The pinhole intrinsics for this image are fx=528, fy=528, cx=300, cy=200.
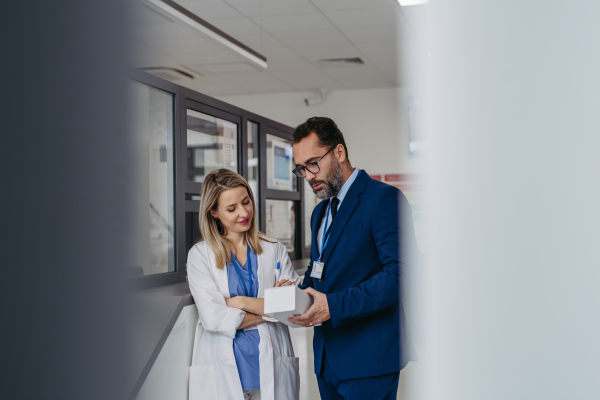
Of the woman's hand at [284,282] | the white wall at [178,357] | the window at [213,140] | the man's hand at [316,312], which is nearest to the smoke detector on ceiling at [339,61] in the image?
the window at [213,140]

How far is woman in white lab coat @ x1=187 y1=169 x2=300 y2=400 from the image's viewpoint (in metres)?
1.69

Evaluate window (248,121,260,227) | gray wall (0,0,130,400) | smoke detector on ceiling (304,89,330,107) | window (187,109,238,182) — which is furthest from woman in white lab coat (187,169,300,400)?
smoke detector on ceiling (304,89,330,107)

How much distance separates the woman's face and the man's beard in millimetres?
349

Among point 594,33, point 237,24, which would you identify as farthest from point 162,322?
point 237,24

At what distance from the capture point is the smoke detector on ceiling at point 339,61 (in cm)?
656

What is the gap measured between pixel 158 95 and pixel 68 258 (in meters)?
2.00

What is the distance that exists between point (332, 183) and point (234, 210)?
43 centimetres

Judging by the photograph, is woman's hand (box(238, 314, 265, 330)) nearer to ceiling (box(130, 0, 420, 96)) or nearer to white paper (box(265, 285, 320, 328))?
white paper (box(265, 285, 320, 328))

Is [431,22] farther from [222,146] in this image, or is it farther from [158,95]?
[222,146]

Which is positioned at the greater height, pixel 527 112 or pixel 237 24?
pixel 237 24

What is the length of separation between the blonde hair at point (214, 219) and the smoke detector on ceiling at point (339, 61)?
5.00 meters

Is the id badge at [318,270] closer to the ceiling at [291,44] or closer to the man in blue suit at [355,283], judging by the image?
the man in blue suit at [355,283]

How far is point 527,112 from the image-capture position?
1.49 ft

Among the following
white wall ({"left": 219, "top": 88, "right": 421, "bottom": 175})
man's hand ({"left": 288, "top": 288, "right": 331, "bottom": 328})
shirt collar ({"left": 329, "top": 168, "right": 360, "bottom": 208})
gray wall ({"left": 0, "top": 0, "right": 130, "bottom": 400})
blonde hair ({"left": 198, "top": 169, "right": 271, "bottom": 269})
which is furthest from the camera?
white wall ({"left": 219, "top": 88, "right": 421, "bottom": 175})
